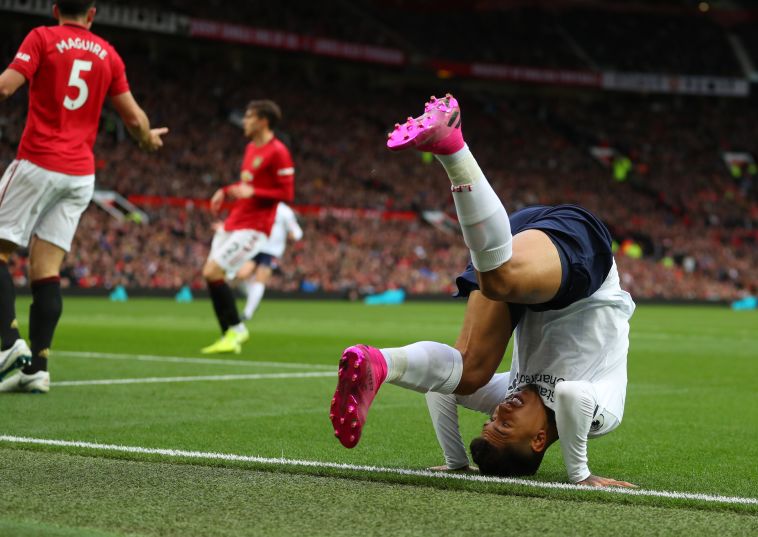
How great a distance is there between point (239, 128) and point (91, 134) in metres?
33.1

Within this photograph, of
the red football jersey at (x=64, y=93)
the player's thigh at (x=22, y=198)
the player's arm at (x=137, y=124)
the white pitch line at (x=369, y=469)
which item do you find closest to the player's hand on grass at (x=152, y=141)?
the player's arm at (x=137, y=124)

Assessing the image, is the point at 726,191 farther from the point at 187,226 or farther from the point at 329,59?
the point at 187,226

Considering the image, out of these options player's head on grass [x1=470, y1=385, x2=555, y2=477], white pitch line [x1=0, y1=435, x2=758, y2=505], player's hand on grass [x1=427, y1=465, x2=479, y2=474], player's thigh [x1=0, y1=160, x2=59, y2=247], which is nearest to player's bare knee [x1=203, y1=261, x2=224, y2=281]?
player's thigh [x1=0, y1=160, x2=59, y2=247]

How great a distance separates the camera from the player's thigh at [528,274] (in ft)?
12.2

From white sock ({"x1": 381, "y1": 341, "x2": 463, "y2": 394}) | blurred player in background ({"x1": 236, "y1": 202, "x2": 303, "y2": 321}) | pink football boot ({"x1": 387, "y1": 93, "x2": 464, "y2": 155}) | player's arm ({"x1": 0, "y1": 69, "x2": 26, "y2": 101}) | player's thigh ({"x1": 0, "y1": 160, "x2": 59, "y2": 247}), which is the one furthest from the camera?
blurred player in background ({"x1": 236, "y1": 202, "x2": 303, "y2": 321})

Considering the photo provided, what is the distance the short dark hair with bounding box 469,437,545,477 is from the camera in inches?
161

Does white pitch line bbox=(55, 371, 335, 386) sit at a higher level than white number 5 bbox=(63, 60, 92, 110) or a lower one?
lower

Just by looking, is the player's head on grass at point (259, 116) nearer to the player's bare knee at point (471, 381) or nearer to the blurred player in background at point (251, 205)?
the blurred player in background at point (251, 205)

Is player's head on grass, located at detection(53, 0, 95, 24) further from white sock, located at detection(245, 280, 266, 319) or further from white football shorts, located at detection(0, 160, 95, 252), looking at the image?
white sock, located at detection(245, 280, 266, 319)

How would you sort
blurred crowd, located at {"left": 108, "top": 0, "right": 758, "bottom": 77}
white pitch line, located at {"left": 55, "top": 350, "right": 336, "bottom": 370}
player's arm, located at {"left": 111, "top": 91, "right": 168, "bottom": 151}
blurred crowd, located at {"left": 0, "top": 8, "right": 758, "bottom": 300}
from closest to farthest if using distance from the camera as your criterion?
player's arm, located at {"left": 111, "top": 91, "right": 168, "bottom": 151}, white pitch line, located at {"left": 55, "top": 350, "right": 336, "bottom": 370}, blurred crowd, located at {"left": 0, "top": 8, "right": 758, "bottom": 300}, blurred crowd, located at {"left": 108, "top": 0, "right": 758, "bottom": 77}

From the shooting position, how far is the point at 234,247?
11.1 metres

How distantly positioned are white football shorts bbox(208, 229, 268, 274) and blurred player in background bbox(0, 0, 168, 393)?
4.05m

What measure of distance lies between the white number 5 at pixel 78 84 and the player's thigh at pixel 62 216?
46 cm

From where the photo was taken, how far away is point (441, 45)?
48.6 metres
